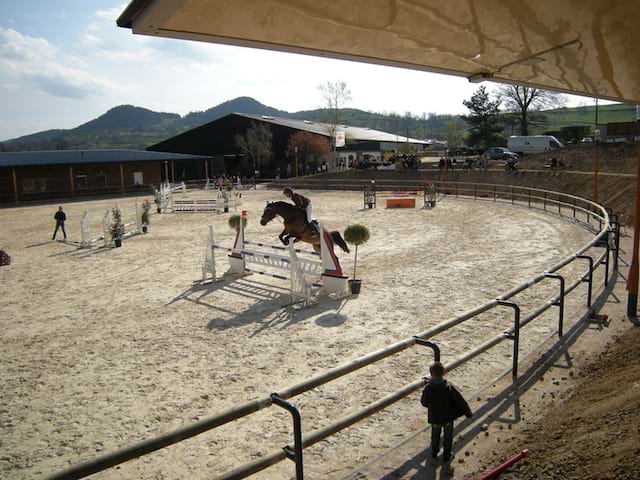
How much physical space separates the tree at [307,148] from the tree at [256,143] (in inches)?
104

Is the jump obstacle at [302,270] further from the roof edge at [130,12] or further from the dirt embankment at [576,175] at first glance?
the dirt embankment at [576,175]

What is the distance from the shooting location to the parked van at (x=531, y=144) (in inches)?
1762

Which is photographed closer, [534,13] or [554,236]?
[534,13]

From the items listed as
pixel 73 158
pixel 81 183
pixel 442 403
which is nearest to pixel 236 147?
pixel 73 158

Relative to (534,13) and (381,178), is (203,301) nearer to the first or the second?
(534,13)

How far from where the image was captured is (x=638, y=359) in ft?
18.6

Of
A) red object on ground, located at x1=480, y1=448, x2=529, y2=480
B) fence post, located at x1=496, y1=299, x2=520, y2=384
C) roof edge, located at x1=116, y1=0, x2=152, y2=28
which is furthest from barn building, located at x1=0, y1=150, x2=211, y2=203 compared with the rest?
red object on ground, located at x1=480, y1=448, x2=529, y2=480

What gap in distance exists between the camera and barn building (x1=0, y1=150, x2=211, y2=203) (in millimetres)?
38938

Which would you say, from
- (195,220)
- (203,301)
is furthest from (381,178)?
(203,301)

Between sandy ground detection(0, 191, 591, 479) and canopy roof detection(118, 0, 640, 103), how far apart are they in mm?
3567

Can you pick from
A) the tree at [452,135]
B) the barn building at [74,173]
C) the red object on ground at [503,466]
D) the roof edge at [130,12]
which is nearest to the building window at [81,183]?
the barn building at [74,173]

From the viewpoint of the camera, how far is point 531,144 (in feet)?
152

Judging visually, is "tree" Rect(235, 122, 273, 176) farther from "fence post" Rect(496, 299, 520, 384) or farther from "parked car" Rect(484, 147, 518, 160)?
"fence post" Rect(496, 299, 520, 384)

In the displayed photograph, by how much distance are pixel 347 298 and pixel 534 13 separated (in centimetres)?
818
